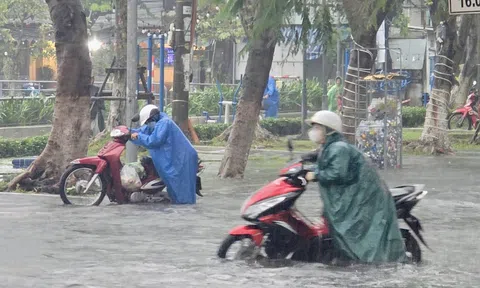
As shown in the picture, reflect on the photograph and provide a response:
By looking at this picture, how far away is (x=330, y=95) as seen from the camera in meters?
35.8

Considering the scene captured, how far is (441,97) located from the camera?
80.5 ft

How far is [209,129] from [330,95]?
26.1ft

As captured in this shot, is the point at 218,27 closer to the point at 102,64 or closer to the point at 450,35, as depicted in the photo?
the point at 102,64

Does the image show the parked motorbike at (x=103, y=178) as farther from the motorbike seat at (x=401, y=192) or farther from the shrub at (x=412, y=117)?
the shrub at (x=412, y=117)

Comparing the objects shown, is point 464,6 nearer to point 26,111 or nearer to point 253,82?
point 253,82

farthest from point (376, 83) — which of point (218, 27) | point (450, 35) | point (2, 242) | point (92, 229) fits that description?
point (218, 27)

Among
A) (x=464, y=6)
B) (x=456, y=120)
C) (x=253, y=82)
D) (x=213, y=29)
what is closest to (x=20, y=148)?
(x=253, y=82)

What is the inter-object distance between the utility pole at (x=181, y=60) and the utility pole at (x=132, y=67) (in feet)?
15.2

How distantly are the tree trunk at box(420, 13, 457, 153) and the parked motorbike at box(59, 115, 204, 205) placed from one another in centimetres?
1102

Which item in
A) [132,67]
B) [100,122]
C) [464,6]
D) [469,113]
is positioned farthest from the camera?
[469,113]

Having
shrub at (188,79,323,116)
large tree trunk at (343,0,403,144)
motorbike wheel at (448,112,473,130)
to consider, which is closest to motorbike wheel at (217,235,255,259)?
large tree trunk at (343,0,403,144)

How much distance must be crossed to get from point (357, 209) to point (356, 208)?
0.04ft

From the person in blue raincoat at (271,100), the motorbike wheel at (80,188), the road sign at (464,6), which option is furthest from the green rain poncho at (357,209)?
the person in blue raincoat at (271,100)

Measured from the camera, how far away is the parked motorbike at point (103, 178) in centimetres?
1450
